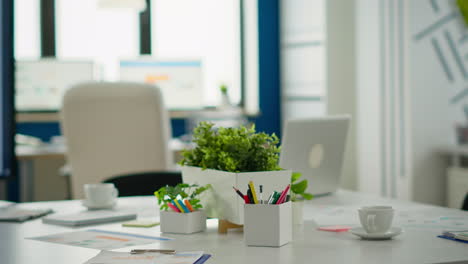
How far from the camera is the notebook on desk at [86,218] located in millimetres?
1605

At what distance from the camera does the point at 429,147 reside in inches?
185

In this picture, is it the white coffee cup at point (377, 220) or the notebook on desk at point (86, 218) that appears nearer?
the white coffee cup at point (377, 220)

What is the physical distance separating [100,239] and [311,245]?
41cm

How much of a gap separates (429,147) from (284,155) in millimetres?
2958

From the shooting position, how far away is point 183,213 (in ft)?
4.73

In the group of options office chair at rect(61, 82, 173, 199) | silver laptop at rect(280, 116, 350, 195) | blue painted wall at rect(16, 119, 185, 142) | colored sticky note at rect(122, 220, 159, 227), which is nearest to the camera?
colored sticky note at rect(122, 220, 159, 227)

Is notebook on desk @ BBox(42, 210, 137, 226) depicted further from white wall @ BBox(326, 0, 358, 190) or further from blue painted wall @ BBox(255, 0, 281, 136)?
blue painted wall @ BBox(255, 0, 281, 136)

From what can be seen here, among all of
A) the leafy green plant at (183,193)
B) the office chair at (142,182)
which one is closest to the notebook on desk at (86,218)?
the leafy green plant at (183,193)

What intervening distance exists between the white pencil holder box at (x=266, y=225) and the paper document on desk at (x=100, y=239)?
19 cm

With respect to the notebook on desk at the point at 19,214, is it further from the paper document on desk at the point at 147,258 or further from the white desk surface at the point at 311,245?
the paper document on desk at the point at 147,258

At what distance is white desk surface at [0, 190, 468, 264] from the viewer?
1.18 m

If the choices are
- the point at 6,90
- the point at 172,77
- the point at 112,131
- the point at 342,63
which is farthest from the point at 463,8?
the point at 6,90

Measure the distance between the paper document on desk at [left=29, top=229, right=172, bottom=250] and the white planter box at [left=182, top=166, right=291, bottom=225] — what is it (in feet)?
0.43

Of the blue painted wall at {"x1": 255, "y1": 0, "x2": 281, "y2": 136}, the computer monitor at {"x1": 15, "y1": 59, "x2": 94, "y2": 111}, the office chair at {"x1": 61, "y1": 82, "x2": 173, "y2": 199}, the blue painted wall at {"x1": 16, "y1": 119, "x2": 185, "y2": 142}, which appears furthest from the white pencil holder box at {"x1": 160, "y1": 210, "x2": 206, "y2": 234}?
the blue painted wall at {"x1": 255, "y1": 0, "x2": 281, "y2": 136}
